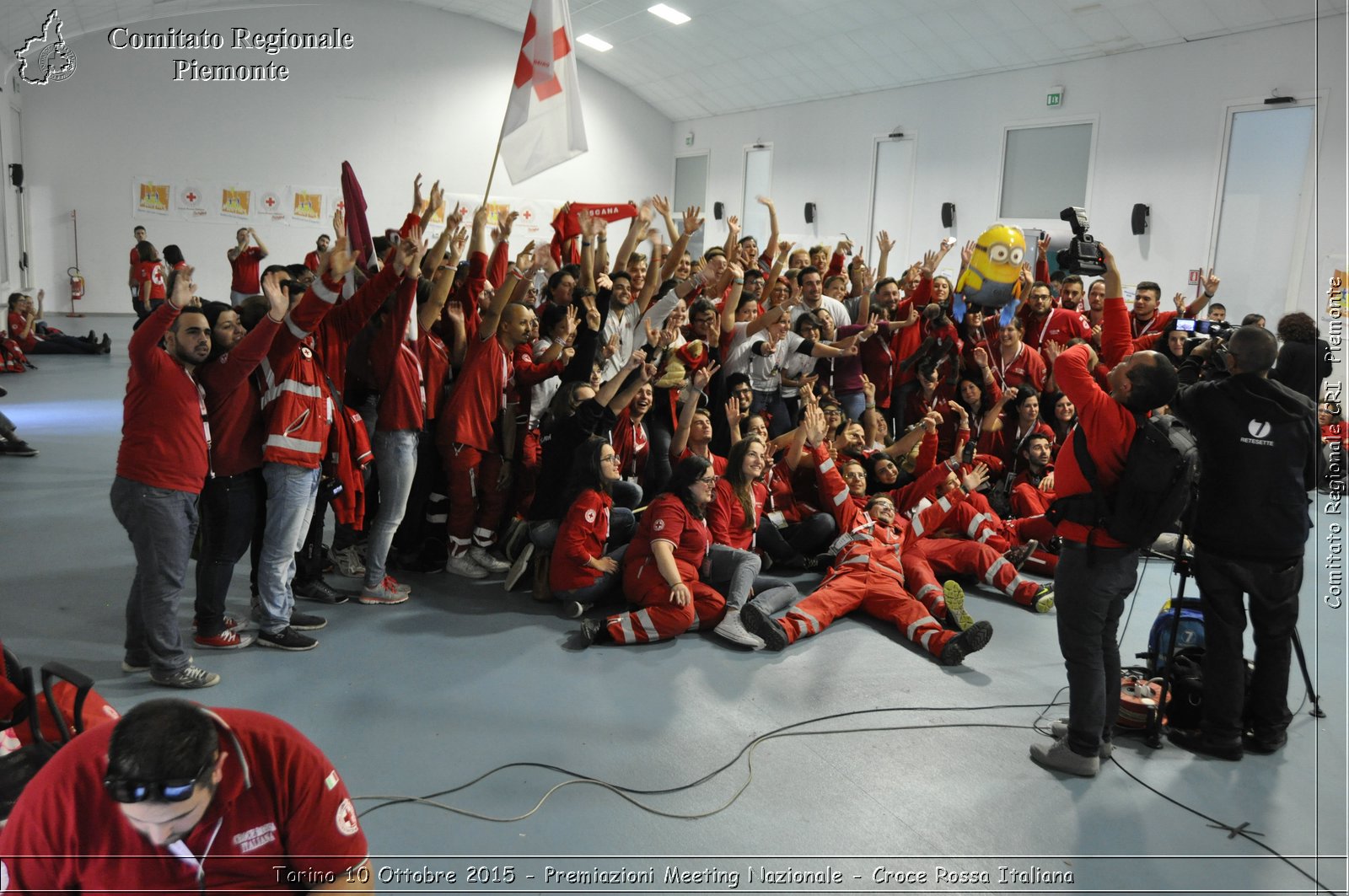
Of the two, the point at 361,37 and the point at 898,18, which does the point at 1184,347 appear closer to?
the point at 898,18

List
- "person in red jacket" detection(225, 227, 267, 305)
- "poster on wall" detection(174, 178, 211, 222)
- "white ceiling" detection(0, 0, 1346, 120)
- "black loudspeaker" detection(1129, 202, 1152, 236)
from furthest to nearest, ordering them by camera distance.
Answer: "poster on wall" detection(174, 178, 211, 222), "black loudspeaker" detection(1129, 202, 1152, 236), "white ceiling" detection(0, 0, 1346, 120), "person in red jacket" detection(225, 227, 267, 305)

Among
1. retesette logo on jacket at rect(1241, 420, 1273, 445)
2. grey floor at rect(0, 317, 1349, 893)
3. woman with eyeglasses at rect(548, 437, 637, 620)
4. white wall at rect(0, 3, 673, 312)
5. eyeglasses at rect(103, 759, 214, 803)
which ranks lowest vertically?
grey floor at rect(0, 317, 1349, 893)

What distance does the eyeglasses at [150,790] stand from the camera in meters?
1.48

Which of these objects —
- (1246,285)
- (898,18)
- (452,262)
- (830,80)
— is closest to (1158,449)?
(452,262)

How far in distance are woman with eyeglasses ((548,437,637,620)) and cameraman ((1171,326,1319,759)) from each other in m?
2.72

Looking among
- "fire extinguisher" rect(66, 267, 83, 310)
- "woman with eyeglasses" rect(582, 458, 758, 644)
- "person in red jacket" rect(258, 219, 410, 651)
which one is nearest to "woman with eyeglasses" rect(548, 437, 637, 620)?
"woman with eyeglasses" rect(582, 458, 758, 644)

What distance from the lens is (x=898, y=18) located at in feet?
41.6

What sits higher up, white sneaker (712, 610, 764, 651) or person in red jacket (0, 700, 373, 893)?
person in red jacket (0, 700, 373, 893)

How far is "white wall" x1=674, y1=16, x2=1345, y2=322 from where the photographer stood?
9.80m

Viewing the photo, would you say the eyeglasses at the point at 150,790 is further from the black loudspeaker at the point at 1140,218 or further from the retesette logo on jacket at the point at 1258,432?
the black loudspeaker at the point at 1140,218

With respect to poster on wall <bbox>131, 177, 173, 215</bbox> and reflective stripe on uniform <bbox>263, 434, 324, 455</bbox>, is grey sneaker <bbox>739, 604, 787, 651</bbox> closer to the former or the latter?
reflective stripe on uniform <bbox>263, 434, 324, 455</bbox>

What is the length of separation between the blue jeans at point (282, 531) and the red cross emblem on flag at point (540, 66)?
113 inches

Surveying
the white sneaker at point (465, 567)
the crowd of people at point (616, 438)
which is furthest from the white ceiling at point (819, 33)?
the white sneaker at point (465, 567)

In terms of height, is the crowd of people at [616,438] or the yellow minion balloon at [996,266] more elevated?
the yellow minion balloon at [996,266]
